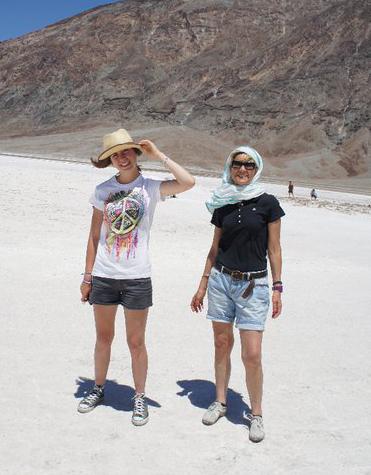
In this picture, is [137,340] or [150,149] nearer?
[150,149]

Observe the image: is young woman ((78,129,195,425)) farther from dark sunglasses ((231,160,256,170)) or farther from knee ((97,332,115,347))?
dark sunglasses ((231,160,256,170))

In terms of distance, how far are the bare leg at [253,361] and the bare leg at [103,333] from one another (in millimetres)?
908

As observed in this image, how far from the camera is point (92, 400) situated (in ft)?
13.4

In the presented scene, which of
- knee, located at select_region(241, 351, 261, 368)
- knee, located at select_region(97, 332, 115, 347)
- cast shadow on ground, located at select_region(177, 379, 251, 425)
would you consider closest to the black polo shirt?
knee, located at select_region(241, 351, 261, 368)

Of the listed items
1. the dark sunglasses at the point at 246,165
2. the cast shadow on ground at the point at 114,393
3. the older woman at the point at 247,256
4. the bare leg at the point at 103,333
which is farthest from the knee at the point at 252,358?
the dark sunglasses at the point at 246,165

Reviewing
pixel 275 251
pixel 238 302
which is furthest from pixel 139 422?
pixel 275 251

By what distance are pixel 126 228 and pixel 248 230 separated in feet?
2.62

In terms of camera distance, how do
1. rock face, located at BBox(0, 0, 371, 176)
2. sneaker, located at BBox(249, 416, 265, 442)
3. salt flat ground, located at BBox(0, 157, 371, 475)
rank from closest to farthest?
salt flat ground, located at BBox(0, 157, 371, 475) < sneaker, located at BBox(249, 416, 265, 442) < rock face, located at BBox(0, 0, 371, 176)

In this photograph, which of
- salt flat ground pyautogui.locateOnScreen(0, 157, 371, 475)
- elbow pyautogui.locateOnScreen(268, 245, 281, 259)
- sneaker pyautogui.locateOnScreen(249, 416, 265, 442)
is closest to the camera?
salt flat ground pyautogui.locateOnScreen(0, 157, 371, 475)

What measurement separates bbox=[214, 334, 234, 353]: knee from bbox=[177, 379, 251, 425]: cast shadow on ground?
485 millimetres

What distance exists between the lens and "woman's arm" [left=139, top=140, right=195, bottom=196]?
12.4 ft

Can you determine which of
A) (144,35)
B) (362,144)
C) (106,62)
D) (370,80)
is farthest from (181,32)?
(362,144)

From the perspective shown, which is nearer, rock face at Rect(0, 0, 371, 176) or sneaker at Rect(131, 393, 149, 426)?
sneaker at Rect(131, 393, 149, 426)

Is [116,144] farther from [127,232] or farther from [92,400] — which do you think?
[92,400]
